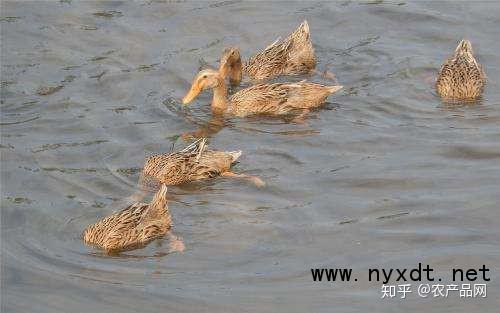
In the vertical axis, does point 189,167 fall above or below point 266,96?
below

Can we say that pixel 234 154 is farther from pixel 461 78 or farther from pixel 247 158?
pixel 461 78

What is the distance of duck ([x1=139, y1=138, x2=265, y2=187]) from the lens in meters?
10.4

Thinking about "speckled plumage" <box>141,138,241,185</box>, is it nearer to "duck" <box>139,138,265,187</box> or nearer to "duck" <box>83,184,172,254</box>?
"duck" <box>139,138,265,187</box>

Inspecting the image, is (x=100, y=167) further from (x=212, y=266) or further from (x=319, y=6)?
(x=319, y=6)

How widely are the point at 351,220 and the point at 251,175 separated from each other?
1.45 metres

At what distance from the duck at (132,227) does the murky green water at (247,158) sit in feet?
0.39

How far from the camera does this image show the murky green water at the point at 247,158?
8.58 meters

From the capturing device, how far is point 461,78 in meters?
12.4

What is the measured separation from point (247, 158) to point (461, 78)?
2940 mm

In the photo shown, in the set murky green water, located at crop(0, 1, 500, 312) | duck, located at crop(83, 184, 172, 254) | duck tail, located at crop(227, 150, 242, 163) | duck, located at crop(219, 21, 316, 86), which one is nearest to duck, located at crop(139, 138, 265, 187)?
duck tail, located at crop(227, 150, 242, 163)

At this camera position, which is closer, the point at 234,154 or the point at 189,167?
the point at 189,167

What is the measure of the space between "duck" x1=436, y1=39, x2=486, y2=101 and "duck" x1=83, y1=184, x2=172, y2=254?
4.39 metres

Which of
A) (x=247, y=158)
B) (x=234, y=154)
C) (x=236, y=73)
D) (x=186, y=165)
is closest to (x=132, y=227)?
(x=186, y=165)

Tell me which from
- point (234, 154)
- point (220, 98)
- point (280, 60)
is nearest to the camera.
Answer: point (234, 154)
